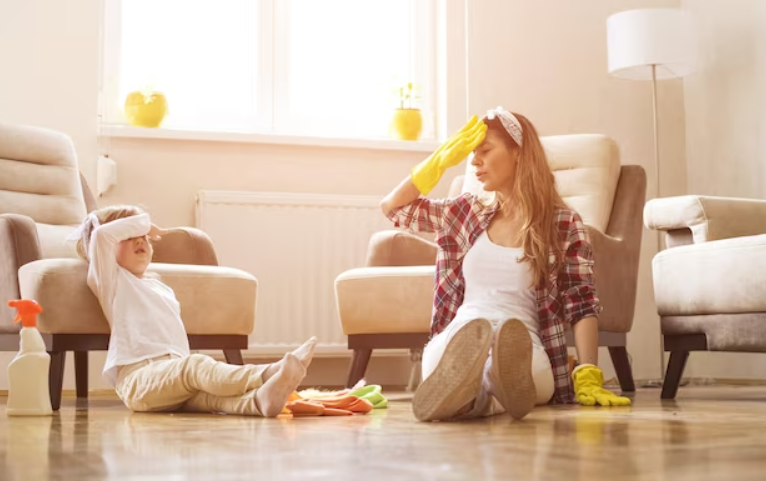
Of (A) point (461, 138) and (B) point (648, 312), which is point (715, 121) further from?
(A) point (461, 138)

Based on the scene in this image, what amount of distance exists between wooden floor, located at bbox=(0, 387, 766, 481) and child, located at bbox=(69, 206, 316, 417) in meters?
0.08

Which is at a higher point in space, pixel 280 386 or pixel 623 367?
pixel 280 386

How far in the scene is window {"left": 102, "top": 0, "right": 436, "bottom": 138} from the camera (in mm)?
4230

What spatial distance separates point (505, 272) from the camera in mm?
2301

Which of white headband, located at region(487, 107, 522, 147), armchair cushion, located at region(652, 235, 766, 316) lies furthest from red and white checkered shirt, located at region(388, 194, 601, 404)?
armchair cushion, located at region(652, 235, 766, 316)

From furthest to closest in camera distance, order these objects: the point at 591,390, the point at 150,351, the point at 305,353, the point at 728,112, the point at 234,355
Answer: the point at 728,112, the point at 234,355, the point at 150,351, the point at 591,390, the point at 305,353

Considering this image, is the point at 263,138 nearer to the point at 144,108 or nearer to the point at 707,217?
the point at 144,108

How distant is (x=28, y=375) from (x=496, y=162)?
3.81ft

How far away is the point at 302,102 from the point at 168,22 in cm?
66

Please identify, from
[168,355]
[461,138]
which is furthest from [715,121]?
[168,355]

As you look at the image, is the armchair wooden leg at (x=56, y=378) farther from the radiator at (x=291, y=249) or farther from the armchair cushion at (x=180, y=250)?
the radiator at (x=291, y=249)

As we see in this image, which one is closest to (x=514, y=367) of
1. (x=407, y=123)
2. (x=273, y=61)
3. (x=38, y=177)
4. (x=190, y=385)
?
(x=190, y=385)

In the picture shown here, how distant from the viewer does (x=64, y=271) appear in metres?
2.56

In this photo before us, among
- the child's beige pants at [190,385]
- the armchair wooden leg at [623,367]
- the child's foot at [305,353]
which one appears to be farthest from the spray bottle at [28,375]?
the armchair wooden leg at [623,367]
